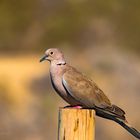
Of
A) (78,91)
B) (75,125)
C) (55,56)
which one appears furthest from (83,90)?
(75,125)

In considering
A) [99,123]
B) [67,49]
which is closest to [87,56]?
[67,49]

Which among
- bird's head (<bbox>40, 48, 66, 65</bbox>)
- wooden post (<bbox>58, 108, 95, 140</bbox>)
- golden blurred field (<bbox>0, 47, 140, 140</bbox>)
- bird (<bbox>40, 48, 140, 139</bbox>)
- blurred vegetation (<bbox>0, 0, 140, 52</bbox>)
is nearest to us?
wooden post (<bbox>58, 108, 95, 140</bbox>)

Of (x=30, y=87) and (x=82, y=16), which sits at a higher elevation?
(x=82, y=16)

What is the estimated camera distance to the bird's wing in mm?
7844

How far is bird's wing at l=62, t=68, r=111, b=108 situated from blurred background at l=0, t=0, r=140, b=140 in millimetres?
6449

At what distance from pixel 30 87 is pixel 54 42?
90.9 inches

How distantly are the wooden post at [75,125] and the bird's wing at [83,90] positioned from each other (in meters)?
1.55

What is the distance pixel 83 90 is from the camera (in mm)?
7938

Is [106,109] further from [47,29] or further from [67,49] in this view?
[47,29]

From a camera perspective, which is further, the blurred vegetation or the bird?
the blurred vegetation

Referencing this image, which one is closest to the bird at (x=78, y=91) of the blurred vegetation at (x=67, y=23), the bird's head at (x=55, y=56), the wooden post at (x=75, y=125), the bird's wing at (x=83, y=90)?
the bird's wing at (x=83, y=90)

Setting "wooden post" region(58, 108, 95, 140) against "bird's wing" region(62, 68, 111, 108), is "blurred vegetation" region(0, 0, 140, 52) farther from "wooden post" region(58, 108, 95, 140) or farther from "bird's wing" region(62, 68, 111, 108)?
"wooden post" region(58, 108, 95, 140)

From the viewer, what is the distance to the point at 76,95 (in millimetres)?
7875

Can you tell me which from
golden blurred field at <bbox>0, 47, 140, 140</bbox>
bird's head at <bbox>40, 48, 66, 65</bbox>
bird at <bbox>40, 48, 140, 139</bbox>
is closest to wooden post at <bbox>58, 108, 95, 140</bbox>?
bird at <bbox>40, 48, 140, 139</bbox>
